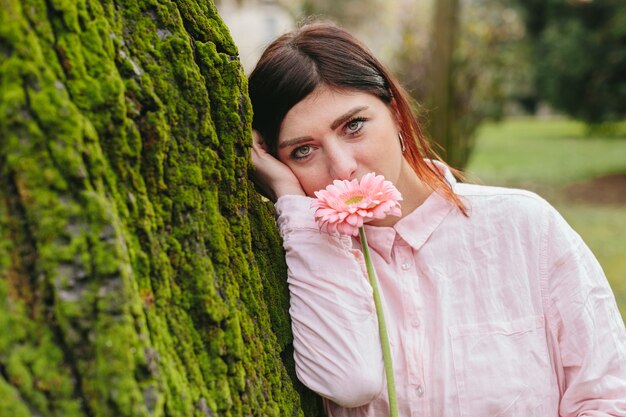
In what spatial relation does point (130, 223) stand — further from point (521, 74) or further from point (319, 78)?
point (521, 74)

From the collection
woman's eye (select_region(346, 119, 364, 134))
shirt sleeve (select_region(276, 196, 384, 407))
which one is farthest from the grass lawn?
shirt sleeve (select_region(276, 196, 384, 407))

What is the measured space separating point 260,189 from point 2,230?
43.4 inches

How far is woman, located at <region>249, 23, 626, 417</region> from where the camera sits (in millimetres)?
1758

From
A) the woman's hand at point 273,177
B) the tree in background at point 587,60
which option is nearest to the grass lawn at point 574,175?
the woman's hand at point 273,177

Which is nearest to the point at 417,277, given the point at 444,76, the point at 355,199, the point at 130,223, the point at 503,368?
the point at 503,368

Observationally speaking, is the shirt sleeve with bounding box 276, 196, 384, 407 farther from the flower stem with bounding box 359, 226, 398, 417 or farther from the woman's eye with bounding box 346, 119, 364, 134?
the woman's eye with bounding box 346, 119, 364, 134

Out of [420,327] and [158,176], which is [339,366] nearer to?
[420,327]

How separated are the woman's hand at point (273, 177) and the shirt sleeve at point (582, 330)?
761 millimetres

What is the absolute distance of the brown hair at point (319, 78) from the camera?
2029 mm

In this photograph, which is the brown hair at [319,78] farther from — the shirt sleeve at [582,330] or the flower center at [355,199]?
the flower center at [355,199]

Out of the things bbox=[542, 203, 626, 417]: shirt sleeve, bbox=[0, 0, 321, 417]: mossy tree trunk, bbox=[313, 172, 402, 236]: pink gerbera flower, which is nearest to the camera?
bbox=[0, 0, 321, 417]: mossy tree trunk

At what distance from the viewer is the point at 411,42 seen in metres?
10.9

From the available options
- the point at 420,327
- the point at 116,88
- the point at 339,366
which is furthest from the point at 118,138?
the point at 420,327

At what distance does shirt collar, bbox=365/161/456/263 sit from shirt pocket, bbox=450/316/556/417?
1.00 feet
